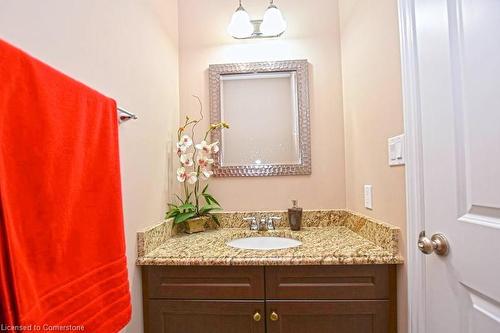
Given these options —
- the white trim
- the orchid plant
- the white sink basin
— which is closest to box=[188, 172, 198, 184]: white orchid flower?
the orchid plant

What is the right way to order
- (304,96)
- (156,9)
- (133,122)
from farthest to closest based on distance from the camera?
(304,96), (156,9), (133,122)

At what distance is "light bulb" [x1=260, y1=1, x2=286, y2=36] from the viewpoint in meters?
1.47

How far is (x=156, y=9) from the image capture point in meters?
1.26

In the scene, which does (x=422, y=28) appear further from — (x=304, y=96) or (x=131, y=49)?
(x=131, y=49)

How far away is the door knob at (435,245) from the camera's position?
713 millimetres

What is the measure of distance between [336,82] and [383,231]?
0.92 m

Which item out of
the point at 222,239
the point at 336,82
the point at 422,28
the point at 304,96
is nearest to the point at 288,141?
the point at 304,96

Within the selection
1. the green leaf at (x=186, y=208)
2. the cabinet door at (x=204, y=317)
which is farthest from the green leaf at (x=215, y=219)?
the cabinet door at (x=204, y=317)

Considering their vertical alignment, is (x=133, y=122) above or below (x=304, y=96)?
below

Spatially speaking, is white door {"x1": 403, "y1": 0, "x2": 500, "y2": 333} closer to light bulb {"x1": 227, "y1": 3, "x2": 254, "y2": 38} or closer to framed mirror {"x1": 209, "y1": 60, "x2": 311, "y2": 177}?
framed mirror {"x1": 209, "y1": 60, "x2": 311, "y2": 177}

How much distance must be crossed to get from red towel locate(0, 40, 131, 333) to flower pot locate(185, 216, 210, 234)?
66 centimetres

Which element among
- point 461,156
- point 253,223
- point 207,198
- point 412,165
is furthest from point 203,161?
point 461,156

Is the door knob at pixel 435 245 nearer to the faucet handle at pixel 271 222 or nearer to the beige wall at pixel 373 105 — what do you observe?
the beige wall at pixel 373 105

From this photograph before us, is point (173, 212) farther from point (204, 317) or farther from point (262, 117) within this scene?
point (262, 117)
